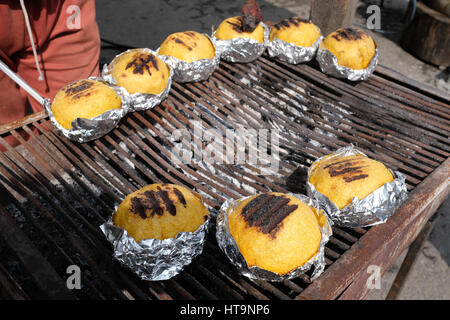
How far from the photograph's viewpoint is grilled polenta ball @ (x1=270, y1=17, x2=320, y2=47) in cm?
298

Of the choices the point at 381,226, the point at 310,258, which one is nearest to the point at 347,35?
the point at 381,226

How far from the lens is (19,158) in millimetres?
2139

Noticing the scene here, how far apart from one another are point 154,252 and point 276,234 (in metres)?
0.54

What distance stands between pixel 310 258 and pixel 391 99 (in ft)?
5.77

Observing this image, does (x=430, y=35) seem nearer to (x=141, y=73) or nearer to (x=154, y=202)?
(x=141, y=73)

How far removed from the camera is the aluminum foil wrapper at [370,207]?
1.79 metres

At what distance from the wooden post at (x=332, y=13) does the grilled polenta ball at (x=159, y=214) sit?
262cm

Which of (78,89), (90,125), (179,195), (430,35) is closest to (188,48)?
(78,89)

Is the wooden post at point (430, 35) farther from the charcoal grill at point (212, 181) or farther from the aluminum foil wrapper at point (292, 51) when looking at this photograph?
the aluminum foil wrapper at point (292, 51)

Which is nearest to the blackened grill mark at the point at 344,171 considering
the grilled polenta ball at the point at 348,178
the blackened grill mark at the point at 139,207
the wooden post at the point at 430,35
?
the grilled polenta ball at the point at 348,178

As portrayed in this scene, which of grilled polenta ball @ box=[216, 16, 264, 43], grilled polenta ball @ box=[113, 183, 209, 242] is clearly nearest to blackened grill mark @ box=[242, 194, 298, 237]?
grilled polenta ball @ box=[113, 183, 209, 242]

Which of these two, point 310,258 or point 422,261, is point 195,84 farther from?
point 422,261

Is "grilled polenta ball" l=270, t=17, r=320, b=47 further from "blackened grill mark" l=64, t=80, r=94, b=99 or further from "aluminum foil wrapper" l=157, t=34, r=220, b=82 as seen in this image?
"blackened grill mark" l=64, t=80, r=94, b=99

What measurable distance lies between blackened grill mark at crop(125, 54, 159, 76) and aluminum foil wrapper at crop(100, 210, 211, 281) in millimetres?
1190
